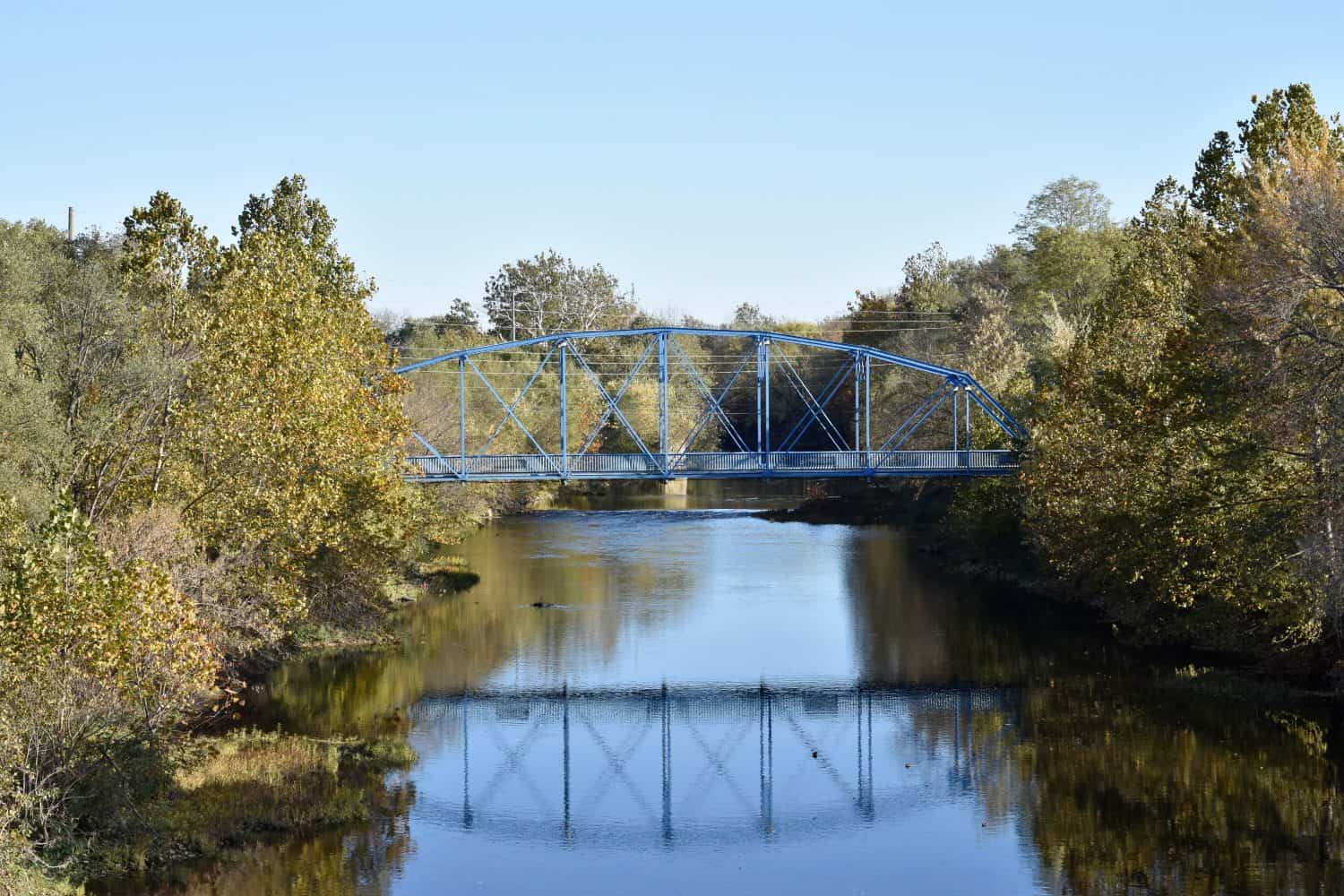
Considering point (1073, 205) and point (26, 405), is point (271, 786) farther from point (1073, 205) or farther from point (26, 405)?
point (1073, 205)

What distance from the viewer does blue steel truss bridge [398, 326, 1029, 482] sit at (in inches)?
1900

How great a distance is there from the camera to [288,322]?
100ft

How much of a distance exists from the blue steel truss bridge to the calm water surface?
608 cm

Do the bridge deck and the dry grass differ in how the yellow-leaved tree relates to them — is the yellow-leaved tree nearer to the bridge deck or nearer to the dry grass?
the dry grass

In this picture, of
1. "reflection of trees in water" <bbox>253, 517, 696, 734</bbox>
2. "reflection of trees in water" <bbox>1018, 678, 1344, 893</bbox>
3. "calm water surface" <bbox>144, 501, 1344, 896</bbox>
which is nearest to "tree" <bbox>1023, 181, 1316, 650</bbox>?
"calm water surface" <bbox>144, 501, 1344, 896</bbox>

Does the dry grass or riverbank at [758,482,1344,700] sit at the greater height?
riverbank at [758,482,1344,700]

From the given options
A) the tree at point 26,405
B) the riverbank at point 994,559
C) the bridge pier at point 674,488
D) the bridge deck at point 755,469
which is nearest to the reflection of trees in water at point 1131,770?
the riverbank at point 994,559

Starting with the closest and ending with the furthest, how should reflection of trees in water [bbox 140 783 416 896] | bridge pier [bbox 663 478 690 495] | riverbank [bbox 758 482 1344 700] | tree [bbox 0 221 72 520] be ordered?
reflection of trees in water [bbox 140 783 416 896] < tree [bbox 0 221 72 520] < riverbank [bbox 758 482 1344 700] < bridge pier [bbox 663 478 690 495]

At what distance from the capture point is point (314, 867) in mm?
20219

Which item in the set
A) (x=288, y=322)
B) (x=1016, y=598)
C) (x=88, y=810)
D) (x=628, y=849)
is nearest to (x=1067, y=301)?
(x=1016, y=598)

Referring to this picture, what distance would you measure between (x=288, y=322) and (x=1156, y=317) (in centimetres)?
2097

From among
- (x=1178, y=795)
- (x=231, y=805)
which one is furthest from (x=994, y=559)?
(x=231, y=805)

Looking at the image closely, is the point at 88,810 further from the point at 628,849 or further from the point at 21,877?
the point at 628,849

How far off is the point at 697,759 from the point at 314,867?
886cm
